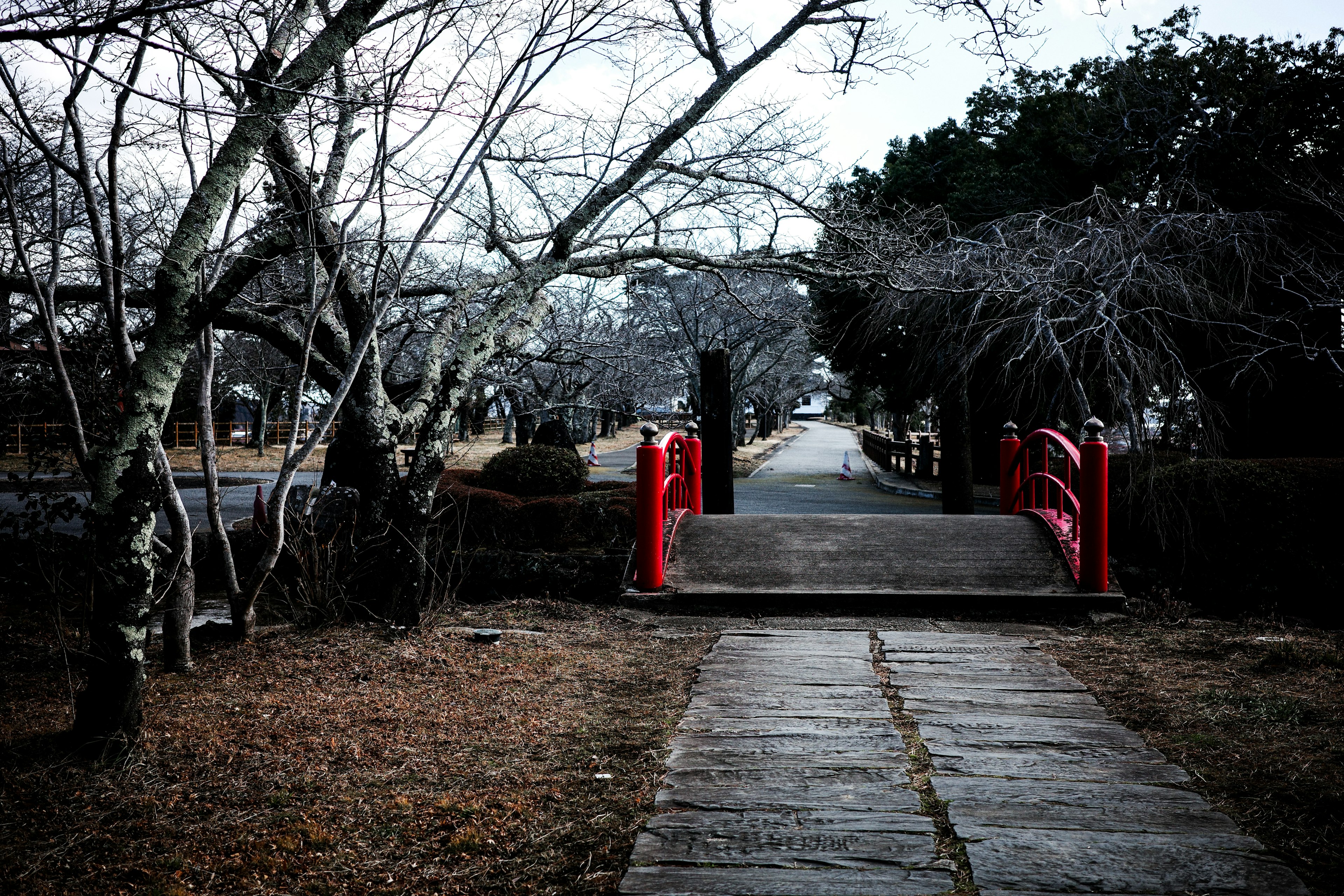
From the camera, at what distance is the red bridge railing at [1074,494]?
709 centimetres

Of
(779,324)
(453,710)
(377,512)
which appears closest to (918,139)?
(779,324)

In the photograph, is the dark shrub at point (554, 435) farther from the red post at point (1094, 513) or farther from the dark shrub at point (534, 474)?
the red post at point (1094, 513)

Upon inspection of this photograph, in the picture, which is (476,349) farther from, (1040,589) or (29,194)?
(1040,589)

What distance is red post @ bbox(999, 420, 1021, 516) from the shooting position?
10094 millimetres

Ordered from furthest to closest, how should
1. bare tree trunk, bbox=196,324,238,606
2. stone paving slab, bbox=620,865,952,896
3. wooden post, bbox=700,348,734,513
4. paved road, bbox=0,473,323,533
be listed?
paved road, bbox=0,473,323,533, wooden post, bbox=700,348,734,513, bare tree trunk, bbox=196,324,238,606, stone paving slab, bbox=620,865,952,896

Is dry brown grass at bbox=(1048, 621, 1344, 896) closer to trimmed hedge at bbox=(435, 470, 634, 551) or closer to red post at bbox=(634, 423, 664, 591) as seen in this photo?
red post at bbox=(634, 423, 664, 591)

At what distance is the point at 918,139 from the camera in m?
24.8

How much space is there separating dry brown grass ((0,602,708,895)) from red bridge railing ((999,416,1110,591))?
135 inches

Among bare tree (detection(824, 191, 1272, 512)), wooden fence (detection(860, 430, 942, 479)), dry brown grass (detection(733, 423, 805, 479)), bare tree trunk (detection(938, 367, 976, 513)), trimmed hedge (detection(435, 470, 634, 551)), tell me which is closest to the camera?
trimmed hedge (detection(435, 470, 634, 551))

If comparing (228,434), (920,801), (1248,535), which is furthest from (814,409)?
(920,801)

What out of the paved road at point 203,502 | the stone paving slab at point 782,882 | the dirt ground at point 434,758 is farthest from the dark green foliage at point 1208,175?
the paved road at point 203,502

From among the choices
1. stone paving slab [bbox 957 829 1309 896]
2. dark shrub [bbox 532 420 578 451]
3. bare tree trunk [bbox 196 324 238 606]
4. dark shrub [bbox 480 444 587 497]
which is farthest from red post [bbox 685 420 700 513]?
dark shrub [bbox 532 420 578 451]

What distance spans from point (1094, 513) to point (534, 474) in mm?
7250

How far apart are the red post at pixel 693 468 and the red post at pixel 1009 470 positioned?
10.6 ft
